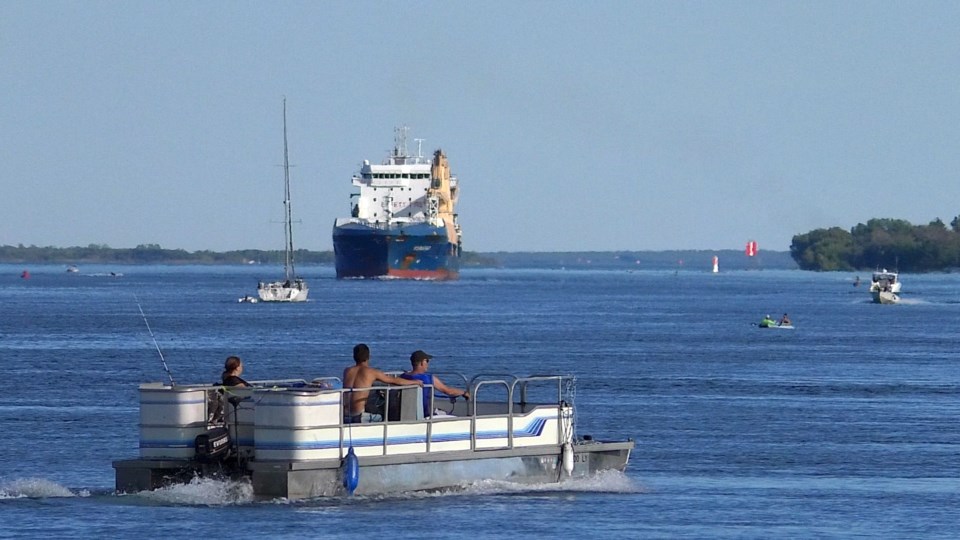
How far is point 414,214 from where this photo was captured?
6954 inches

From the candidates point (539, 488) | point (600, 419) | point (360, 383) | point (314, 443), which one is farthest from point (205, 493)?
point (600, 419)

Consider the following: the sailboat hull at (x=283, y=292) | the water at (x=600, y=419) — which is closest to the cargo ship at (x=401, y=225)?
the sailboat hull at (x=283, y=292)

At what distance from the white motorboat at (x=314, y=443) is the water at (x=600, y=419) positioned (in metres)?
0.24

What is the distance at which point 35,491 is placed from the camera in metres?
23.3

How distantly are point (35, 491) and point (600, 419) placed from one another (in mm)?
14789

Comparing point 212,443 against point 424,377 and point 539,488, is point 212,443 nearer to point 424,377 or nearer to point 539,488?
point 424,377

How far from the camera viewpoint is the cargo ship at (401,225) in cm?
16688

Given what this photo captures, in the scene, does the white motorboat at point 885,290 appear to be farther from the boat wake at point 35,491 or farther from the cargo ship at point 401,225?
the boat wake at point 35,491

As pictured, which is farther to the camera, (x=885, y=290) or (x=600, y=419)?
(x=885, y=290)

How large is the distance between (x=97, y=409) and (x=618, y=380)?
15248 millimetres

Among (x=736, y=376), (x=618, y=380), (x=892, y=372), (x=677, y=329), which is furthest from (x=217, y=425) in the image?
(x=677, y=329)

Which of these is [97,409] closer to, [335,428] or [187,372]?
[187,372]

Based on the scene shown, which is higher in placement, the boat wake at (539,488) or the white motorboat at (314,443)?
the white motorboat at (314,443)

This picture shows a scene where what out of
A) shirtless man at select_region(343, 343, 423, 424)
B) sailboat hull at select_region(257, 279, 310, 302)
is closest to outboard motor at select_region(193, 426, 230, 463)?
shirtless man at select_region(343, 343, 423, 424)
